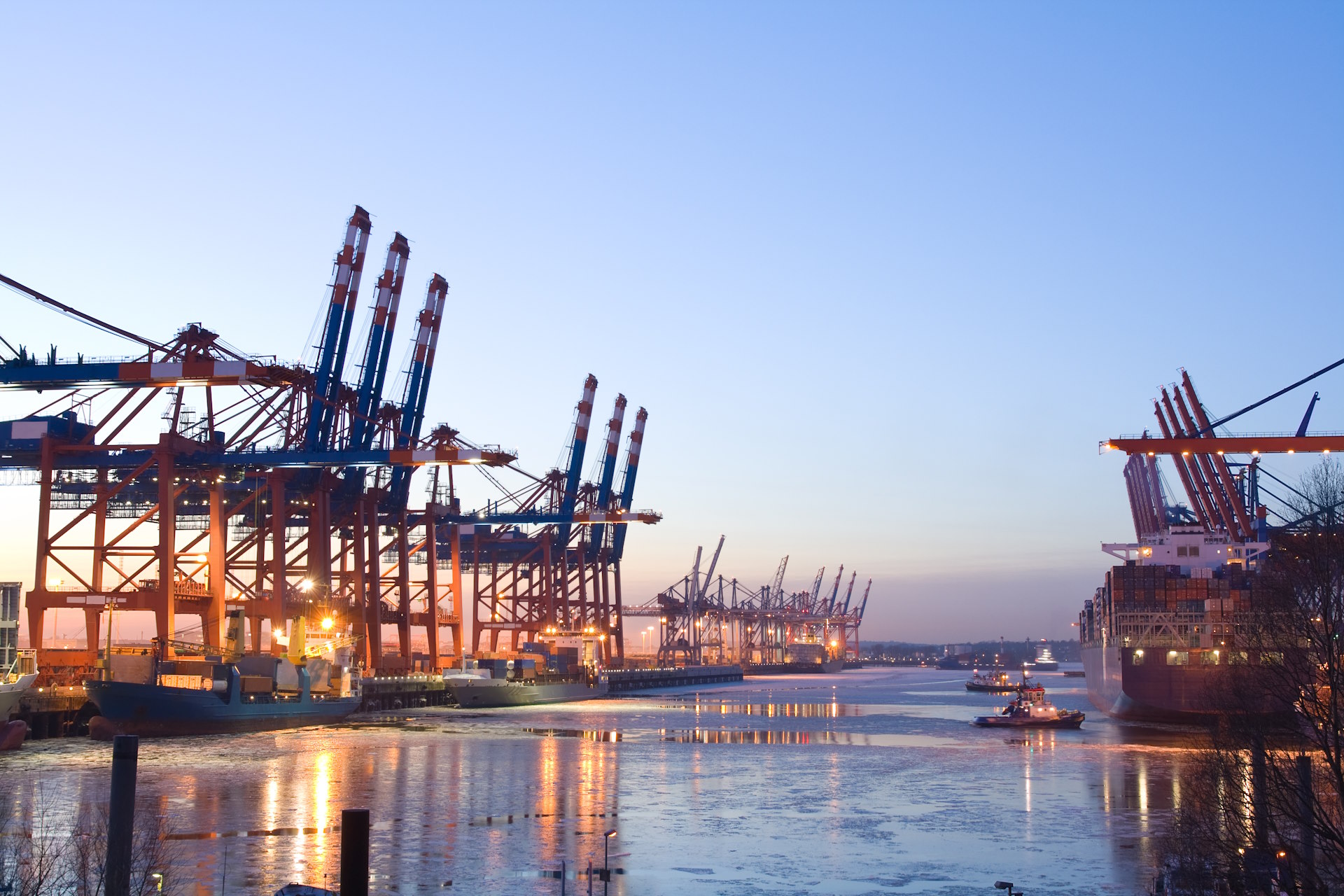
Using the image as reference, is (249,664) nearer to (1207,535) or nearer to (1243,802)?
(1243,802)

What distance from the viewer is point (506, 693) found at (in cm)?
8419

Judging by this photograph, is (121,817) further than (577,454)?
No

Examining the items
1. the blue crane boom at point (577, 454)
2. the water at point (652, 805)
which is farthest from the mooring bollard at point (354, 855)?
the blue crane boom at point (577, 454)

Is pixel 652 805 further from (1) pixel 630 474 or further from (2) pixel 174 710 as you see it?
(1) pixel 630 474

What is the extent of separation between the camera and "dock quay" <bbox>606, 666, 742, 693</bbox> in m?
124

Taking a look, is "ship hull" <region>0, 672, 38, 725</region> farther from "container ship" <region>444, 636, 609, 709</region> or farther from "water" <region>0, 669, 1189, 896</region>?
"container ship" <region>444, 636, 609, 709</region>

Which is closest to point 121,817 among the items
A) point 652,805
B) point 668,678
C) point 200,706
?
point 652,805

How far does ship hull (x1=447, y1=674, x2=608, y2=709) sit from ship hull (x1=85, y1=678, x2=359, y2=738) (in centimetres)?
2743

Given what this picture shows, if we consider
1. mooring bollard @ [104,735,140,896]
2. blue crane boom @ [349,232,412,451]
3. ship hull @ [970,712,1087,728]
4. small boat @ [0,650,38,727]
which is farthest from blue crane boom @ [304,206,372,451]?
mooring bollard @ [104,735,140,896]

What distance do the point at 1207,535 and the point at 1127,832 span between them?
170ft

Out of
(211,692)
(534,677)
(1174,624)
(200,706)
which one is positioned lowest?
(534,677)

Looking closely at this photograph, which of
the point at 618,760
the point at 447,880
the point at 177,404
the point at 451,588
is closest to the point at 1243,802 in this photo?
the point at 447,880

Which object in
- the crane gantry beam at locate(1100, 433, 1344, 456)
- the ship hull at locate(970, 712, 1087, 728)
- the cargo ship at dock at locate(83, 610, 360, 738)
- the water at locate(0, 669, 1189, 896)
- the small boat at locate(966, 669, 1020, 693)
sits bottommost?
the small boat at locate(966, 669, 1020, 693)

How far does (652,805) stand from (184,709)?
2555 cm
